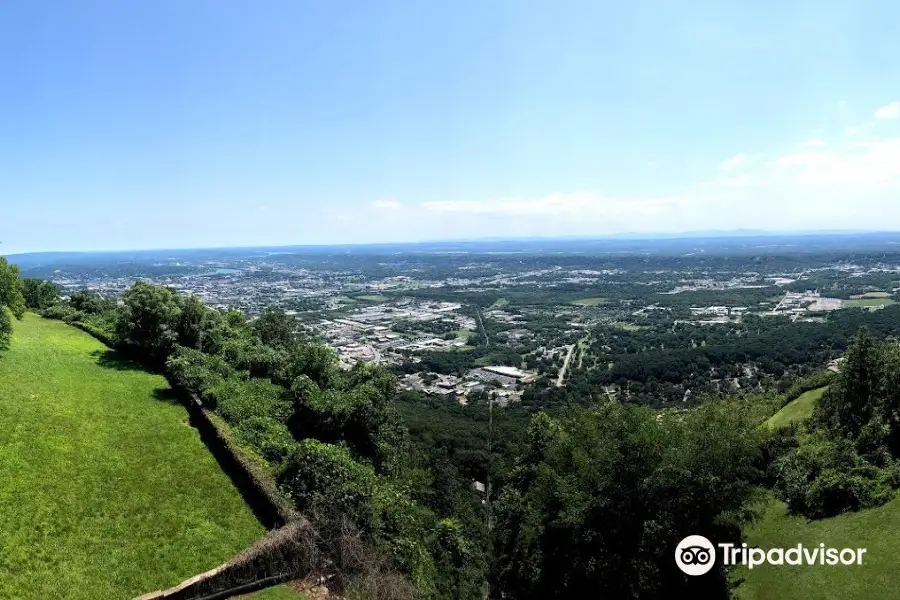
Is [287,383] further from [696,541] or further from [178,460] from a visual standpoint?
[696,541]

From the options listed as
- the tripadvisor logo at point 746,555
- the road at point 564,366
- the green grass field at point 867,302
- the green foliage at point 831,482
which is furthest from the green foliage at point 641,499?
the green grass field at point 867,302

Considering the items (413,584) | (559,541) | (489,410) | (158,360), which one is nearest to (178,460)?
(413,584)

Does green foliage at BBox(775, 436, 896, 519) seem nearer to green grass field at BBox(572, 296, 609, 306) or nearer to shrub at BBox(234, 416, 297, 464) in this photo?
shrub at BBox(234, 416, 297, 464)

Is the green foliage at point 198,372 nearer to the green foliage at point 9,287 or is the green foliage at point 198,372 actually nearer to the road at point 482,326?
the green foliage at point 9,287

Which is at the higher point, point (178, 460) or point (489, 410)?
point (178, 460)

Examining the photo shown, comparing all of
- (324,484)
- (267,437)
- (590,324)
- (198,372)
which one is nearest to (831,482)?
(324,484)

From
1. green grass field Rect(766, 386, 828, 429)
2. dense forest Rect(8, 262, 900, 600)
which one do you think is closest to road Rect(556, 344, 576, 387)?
green grass field Rect(766, 386, 828, 429)
